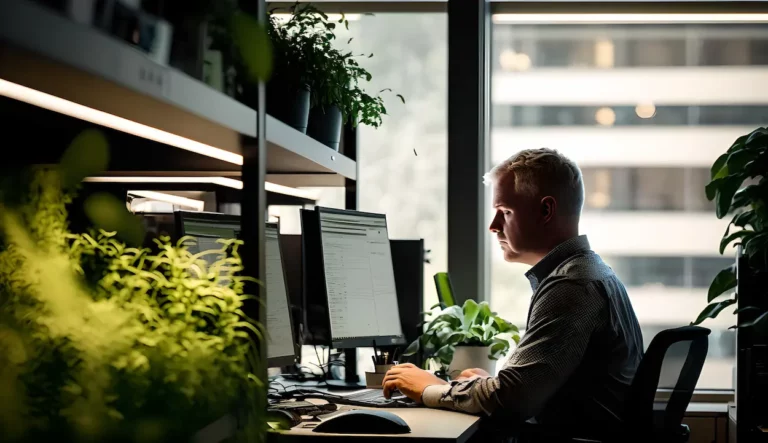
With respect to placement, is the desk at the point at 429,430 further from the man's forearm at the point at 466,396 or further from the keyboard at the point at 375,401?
the keyboard at the point at 375,401

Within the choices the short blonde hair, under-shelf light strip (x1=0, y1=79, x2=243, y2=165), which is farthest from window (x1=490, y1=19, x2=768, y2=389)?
under-shelf light strip (x1=0, y1=79, x2=243, y2=165)

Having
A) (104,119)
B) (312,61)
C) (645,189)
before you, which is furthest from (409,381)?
(645,189)

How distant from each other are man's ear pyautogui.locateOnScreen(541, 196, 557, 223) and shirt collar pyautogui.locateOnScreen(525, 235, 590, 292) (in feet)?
0.28

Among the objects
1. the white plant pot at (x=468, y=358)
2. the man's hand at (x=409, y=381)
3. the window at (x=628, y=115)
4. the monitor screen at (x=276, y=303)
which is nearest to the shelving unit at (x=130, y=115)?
the monitor screen at (x=276, y=303)

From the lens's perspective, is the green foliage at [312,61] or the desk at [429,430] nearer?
the desk at [429,430]

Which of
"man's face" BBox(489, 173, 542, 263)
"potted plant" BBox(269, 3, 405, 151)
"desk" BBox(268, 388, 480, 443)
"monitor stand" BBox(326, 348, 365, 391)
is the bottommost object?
"monitor stand" BBox(326, 348, 365, 391)

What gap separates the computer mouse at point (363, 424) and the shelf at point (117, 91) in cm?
60

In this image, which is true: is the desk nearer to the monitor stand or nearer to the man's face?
the man's face

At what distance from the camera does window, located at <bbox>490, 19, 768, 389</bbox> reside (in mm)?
3887

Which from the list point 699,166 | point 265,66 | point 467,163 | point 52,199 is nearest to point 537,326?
point 265,66

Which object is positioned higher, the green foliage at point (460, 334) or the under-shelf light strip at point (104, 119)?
the under-shelf light strip at point (104, 119)

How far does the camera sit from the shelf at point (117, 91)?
88 centimetres

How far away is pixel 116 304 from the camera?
3.63ft

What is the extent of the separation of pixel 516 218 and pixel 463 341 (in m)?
0.54
